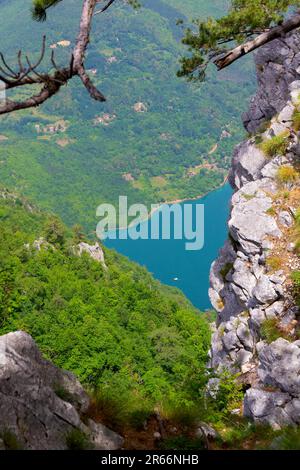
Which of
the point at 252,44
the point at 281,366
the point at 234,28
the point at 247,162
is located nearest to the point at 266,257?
the point at 281,366

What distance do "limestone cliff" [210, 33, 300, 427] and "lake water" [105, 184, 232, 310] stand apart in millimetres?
94307

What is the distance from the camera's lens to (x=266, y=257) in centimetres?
1351

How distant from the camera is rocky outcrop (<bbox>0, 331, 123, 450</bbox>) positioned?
5.32 meters

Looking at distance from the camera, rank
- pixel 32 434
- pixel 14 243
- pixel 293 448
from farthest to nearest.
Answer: pixel 14 243 → pixel 32 434 → pixel 293 448

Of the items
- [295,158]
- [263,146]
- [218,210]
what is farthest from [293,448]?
[218,210]

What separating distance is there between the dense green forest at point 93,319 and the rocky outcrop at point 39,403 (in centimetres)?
1061

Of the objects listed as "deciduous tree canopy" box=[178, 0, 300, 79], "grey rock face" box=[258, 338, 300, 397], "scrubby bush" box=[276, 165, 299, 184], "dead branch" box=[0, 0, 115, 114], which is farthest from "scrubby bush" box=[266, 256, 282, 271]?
"dead branch" box=[0, 0, 115, 114]

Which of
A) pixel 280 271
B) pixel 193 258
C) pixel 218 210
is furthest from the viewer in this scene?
pixel 218 210

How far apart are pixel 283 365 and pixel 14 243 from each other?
42.4 metres

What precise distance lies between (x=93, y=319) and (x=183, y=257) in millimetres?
102513

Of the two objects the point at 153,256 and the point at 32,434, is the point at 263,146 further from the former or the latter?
the point at 153,256

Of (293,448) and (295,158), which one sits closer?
(293,448)

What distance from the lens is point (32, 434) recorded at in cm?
531

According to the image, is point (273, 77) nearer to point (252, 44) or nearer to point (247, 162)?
point (247, 162)
